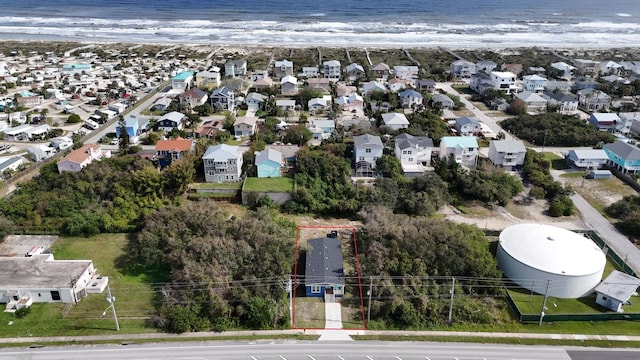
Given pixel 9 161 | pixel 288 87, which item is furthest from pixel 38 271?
pixel 288 87

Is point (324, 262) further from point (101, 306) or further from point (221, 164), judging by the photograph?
point (221, 164)

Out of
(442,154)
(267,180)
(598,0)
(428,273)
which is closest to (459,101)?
(442,154)

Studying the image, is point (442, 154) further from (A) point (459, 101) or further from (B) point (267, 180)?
(A) point (459, 101)

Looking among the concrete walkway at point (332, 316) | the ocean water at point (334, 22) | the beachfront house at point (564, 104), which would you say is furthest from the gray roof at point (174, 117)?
the ocean water at point (334, 22)

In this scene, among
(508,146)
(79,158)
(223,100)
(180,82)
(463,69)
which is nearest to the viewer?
(79,158)

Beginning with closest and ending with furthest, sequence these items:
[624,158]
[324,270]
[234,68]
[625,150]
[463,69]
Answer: [324,270] < [624,158] < [625,150] < [234,68] < [463,69]

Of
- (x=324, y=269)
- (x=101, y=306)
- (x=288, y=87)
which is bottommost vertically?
(x=101, y=306)
